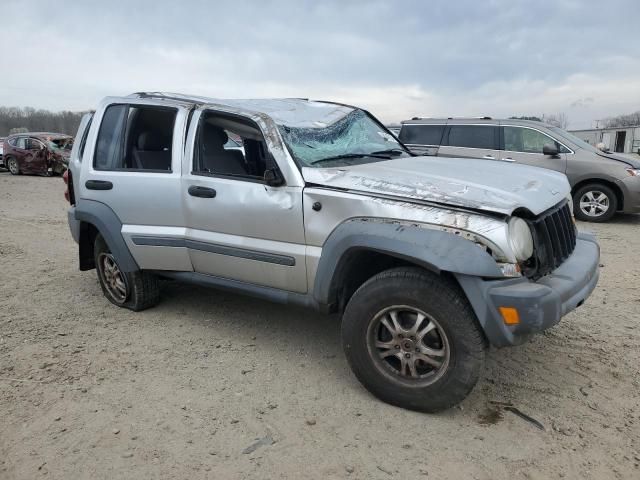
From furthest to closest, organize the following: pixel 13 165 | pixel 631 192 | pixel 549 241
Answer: pixel 13 165, pixel 631 192, pixel 549 241

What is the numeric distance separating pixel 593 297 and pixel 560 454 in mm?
2673

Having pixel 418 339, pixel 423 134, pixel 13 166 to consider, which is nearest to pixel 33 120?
pixel 13 166

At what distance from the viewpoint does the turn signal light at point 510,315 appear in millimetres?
2592

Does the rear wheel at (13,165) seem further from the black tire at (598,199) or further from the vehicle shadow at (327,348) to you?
the black tire at (598,199)

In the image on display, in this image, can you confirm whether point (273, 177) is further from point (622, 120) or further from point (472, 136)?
point (622, 120)

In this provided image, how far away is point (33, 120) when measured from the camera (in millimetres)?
49594

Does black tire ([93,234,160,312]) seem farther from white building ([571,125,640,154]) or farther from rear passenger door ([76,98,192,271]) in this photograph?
white building ([571,125,640,154])

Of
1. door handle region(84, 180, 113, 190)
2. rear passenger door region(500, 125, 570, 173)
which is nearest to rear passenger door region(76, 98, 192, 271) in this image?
door handle region(84, 180, 113, 190)

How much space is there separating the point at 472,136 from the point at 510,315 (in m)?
7.59

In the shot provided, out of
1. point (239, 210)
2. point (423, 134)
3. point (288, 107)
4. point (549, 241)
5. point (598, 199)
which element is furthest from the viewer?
point (423, 134)

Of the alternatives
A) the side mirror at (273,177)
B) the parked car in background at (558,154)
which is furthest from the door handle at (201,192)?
the parked car in background at (558,154)

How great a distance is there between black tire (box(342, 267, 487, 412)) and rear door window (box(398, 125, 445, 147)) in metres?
7.46

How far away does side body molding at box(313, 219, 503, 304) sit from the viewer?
8.64 ft

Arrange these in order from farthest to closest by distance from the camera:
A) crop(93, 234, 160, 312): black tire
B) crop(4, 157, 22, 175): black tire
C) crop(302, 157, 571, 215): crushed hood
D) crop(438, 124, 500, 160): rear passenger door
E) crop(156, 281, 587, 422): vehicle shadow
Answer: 1. crop(4, 157, 22, 175): black tire
2. crop(438, 124, 500, 160): rear passenger door
3. crop(93, 234, 160, 312): black tire
4. crop(156, 281, 587, 422): vehicle shadow
5. crop(302, 157, 571, 215): crushed hood
